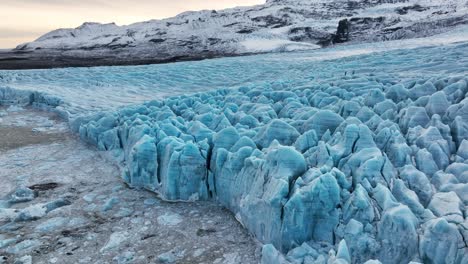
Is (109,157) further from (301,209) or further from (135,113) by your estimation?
(301,209)

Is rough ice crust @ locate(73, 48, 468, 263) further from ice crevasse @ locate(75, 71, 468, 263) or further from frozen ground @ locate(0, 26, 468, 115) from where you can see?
frozen ground @ locate(0, 26, 468, 115)

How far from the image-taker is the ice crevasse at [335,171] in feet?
8.39

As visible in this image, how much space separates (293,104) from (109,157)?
319 cm

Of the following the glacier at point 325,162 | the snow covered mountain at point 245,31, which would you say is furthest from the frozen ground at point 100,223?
the snow covered mountain at point 245,31

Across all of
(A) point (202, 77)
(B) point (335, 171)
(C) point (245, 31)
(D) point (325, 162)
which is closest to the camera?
(B) point (335, 171)

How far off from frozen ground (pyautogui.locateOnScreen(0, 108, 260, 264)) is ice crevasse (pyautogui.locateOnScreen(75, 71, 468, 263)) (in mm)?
274

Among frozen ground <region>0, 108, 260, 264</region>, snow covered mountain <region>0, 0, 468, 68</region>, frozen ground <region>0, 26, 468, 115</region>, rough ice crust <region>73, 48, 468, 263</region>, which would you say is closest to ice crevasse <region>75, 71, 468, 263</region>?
rough ice crust <region>73, 48, 468, 263</region>

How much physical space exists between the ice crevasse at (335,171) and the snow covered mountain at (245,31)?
85.4 ft

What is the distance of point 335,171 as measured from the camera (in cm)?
317

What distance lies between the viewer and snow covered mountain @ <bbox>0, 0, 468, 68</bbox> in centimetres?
3284

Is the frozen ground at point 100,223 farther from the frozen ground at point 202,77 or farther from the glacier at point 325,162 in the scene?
the frozen ground at point 202,77

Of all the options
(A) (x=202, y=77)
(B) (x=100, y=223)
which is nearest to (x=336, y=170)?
(B) (x=100, y=223)

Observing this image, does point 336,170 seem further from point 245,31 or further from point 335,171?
point 245,31

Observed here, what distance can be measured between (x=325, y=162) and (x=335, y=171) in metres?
→ 0.33
